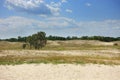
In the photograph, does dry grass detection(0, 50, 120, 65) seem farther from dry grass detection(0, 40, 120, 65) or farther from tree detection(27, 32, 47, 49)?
tree detection(27, 32, 47, 49)

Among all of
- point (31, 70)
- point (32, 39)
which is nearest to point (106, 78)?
point (31, 70)

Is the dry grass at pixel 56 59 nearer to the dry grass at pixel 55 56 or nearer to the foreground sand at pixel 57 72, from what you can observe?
the dry grass at pixel 55 56

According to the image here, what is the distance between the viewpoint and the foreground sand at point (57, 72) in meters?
23.1

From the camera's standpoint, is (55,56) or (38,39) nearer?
(55,56)

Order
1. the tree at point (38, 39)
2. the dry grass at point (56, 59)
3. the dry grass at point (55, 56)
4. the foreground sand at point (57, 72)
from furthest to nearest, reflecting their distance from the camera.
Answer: the tree at point (38, 39) < the dry grass at point (55, 56) < the dry grass at point (56, 59) < the foreground sand at point (57, 72)

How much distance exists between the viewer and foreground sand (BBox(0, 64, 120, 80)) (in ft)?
75.9

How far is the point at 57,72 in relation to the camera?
25.3 meters

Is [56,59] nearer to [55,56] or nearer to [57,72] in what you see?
[55,56]

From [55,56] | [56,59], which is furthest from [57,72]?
[55,56]

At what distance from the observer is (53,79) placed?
22312 mm

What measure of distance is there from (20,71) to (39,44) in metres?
91.8

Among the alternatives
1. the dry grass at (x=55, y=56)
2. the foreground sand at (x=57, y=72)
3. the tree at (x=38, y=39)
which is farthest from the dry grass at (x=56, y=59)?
the tree at (x=38, y=39)

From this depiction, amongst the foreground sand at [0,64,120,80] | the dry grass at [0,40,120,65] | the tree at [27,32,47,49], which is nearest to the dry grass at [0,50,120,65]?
the dry grass at [0,40,120,65]

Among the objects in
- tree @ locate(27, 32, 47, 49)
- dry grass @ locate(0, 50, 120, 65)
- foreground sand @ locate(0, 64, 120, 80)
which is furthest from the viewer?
tree @ locate(27, 32, 47, 49)
